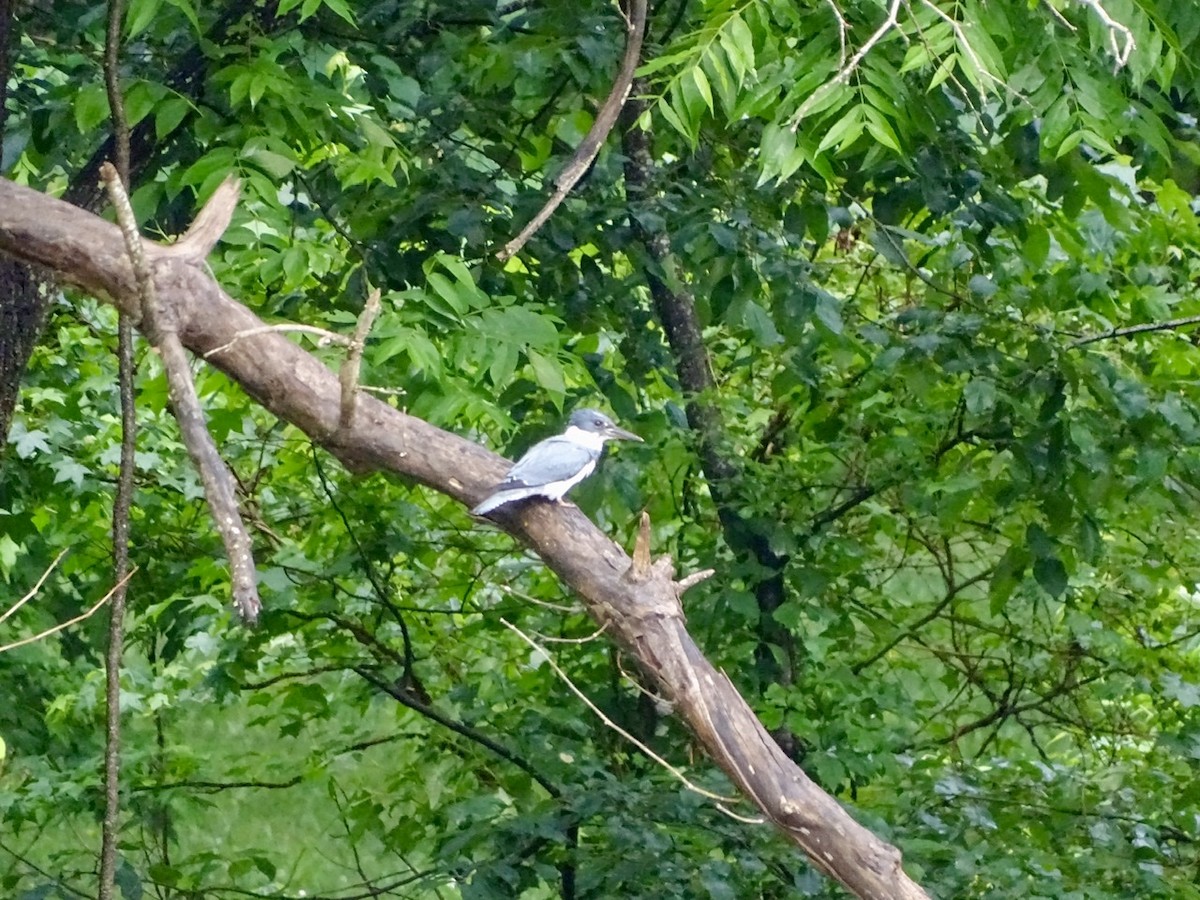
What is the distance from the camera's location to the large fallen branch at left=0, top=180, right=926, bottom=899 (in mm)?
2094

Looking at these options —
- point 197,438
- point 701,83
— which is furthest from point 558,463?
point 197,438

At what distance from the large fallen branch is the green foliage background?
24cm

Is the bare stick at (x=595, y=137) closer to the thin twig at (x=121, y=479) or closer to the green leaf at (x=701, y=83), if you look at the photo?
the green leaf at (x=701, y=83)

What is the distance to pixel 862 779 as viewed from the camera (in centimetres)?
393

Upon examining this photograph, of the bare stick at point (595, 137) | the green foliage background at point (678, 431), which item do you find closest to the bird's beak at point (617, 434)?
the green foliage background at point (678, 431)

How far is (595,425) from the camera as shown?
11.4 feet

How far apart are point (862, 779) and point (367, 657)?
1582 millimetres

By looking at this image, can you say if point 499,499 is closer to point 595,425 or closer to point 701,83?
point 701,83

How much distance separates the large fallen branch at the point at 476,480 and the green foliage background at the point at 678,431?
244 millimetres

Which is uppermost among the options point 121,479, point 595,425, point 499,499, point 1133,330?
point 1133,330

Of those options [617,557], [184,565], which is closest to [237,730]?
[184,565]

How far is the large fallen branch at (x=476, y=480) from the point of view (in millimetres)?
2094

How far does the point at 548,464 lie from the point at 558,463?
10cm

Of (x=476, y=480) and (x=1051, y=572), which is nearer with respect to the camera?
(x=476, y=480)
